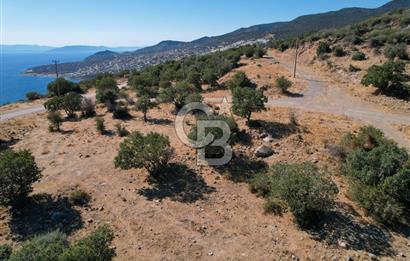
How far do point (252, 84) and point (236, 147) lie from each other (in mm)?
16590

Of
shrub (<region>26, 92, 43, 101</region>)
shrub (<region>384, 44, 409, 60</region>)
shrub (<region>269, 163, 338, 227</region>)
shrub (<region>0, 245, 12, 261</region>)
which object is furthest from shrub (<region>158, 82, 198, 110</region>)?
shrub (<region>384, 44, 409, 60</region>)

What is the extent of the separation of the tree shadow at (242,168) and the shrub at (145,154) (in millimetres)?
3261

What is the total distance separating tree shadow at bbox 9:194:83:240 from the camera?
439 inches

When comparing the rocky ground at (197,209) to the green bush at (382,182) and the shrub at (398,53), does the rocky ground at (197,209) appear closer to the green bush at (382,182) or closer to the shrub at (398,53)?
the green bush at (382,182)

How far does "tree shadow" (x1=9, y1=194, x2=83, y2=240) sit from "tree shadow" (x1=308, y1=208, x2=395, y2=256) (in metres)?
9.65

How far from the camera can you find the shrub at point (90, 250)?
21.5ft

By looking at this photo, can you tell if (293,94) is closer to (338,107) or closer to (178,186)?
(338,107)

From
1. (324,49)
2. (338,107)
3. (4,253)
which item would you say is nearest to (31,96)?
(4,253)

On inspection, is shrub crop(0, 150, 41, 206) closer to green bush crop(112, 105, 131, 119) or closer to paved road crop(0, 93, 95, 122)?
green bush crop(112, 105, 131, 119)

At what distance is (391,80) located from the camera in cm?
2491

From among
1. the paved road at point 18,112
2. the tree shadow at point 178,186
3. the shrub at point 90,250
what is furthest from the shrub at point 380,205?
the paved road at point 18,112

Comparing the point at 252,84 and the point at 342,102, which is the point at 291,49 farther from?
the point at 342,102

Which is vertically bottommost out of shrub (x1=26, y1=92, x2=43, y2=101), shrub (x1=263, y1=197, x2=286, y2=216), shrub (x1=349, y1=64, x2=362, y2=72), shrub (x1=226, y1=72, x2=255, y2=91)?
shrub (x1=263, y1=197, x2=286, y2=216)

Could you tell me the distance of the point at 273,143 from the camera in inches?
685
